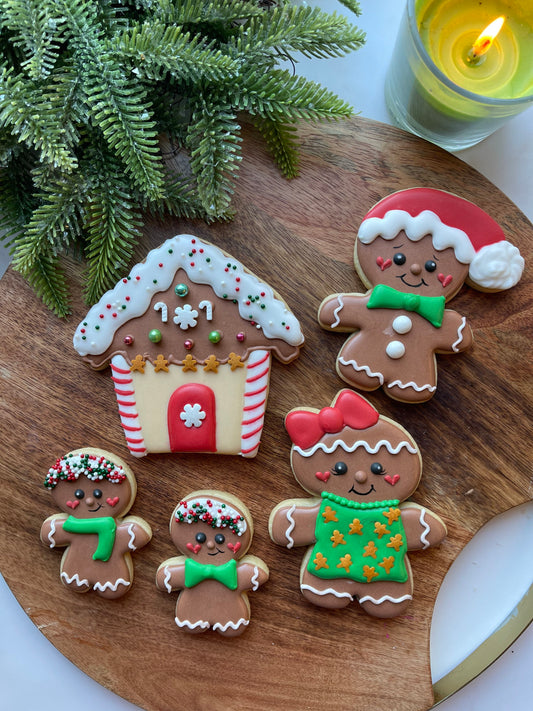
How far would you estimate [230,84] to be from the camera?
1.03 metres

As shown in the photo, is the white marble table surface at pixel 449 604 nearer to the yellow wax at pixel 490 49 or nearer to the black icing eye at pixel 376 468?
the yellow wax at pixel 490 49

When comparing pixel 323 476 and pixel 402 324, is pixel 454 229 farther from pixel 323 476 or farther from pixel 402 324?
pixel 323 476

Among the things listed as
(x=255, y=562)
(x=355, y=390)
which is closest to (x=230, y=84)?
(x=355, y=390)

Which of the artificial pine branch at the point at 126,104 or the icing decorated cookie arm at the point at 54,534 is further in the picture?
the icing decorated cookie arm at the point at 54,534

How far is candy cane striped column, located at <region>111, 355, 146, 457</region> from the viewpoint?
122 centimetres

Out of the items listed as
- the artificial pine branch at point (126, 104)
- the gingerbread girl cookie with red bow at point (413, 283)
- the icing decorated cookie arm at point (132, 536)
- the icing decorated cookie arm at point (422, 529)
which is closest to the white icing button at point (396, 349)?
the gingerbread girl cookie with red bow at point (413, 283)

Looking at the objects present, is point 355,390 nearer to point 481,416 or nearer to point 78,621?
point 481,416

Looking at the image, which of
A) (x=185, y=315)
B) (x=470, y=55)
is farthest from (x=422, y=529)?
(x=470, y=55)

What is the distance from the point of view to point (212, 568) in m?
1.19

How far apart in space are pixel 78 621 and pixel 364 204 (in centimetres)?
113

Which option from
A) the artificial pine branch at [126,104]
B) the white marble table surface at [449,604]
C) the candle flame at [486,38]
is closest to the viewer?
the artificial pine branch at [126,104]

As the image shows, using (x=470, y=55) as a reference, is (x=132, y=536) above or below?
below

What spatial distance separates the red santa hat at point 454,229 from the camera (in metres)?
1.21

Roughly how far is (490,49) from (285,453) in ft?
Result: 3.19
